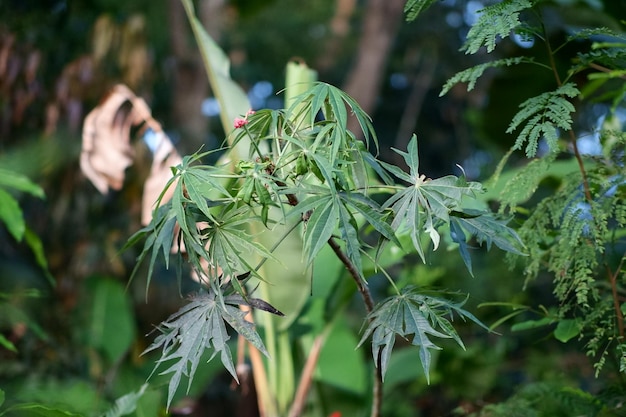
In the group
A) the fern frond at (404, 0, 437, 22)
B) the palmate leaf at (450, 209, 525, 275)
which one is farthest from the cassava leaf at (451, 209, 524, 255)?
the fern frond at (404, 0, 437, 22)

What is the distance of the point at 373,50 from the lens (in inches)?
128

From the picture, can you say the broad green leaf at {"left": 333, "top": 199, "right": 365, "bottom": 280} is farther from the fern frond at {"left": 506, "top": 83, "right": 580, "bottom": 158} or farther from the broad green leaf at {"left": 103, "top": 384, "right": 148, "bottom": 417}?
the broad green leaf at {"left": 103, "top": 384, "right": 148, "bottom": 417}

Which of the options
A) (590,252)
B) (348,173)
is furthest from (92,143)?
(590,252)

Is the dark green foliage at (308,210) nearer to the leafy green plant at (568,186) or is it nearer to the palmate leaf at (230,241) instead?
the palmate leaf at (230,241)

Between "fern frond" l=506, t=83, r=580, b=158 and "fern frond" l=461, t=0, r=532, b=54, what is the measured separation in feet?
0.30

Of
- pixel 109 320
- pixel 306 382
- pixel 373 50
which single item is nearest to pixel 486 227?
pixel 306 382

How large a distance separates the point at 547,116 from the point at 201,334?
1.51ft

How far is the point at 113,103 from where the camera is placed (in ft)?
5.24

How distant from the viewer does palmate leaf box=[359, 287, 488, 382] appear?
0.66m

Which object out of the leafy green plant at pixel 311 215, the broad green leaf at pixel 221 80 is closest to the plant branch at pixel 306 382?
the broad green leaf at pixel 221 80

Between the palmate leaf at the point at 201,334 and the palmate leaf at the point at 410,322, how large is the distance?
12cm

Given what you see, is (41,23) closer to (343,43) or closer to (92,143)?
(92,143)

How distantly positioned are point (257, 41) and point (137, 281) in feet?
10.5

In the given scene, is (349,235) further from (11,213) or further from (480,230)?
(11,213)
